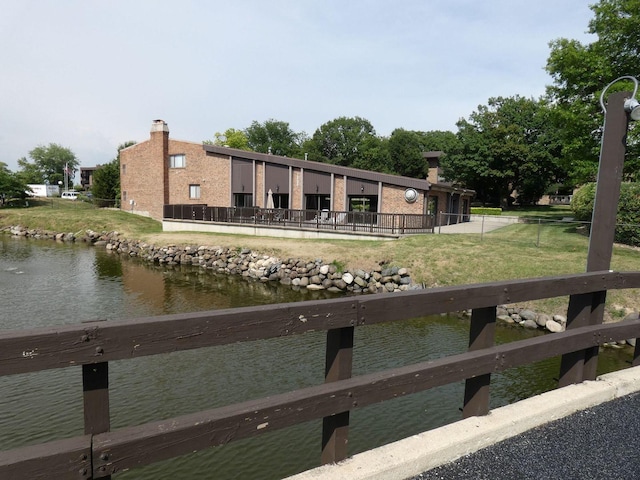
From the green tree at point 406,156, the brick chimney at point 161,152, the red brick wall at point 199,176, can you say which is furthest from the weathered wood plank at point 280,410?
the green tree at point 406,156

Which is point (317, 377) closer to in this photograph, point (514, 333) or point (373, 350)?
point (373, 350)

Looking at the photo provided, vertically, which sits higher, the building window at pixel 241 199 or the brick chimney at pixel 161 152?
the brick chimney at pixel 161 152

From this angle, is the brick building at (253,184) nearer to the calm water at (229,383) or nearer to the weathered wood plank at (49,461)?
the calm water at (229,383)

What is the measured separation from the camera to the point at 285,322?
2496mm

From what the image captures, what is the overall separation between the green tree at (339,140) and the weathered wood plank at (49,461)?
250 feet

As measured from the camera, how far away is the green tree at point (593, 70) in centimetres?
2061

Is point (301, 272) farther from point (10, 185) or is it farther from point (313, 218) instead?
point (10, 185)

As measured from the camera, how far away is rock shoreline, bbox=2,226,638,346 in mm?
12070

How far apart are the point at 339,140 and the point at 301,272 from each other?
65.5 m

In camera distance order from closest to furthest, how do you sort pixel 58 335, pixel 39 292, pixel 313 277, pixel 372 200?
1. pixel 58 335
2. pixel 39 292
3. pixel 313 277
4. pixel 372 200

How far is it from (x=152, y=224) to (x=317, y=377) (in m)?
30.2

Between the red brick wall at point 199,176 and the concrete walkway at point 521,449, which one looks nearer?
the concrete walkway at point 521,449

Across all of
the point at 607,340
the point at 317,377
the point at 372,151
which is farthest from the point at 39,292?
the point at 372,151

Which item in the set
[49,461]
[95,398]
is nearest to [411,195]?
[95,398]
